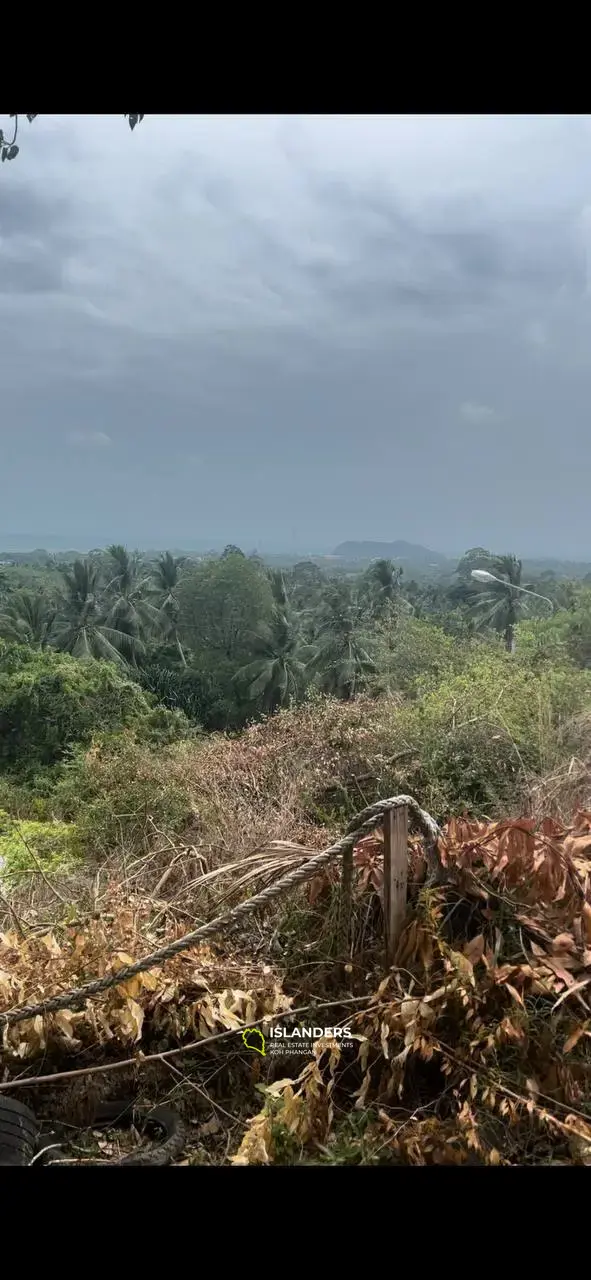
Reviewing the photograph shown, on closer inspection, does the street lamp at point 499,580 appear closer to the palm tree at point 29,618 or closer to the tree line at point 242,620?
the tree line at point 242,620

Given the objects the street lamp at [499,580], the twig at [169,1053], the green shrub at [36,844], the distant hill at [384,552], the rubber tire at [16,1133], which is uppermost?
the distant hill at [384,552]

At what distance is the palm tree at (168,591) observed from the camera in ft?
5.81

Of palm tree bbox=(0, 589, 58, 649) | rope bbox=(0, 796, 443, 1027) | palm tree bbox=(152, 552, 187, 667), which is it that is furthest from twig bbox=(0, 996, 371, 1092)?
palm tree bbox=(0, 589, 58, 649)

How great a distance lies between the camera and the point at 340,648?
1835 mm

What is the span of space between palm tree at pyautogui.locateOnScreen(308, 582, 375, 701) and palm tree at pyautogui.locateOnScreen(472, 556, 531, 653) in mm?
275

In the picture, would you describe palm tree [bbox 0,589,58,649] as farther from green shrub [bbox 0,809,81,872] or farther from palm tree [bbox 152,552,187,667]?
green shrub [bbox 0,809,81,872]

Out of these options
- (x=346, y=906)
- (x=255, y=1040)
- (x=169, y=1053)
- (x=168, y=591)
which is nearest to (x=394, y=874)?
(x=346, y=906)

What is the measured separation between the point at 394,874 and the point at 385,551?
0.73m

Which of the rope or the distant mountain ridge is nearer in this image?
the rope

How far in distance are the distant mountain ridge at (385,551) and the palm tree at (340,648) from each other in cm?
7

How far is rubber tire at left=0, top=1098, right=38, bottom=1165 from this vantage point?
173cm

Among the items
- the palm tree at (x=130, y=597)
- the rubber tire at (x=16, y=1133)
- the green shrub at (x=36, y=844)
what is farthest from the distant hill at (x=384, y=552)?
the rubber tire at (x=16, y=1133)

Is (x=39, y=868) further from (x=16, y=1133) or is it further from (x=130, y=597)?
(x=130, y=597)
